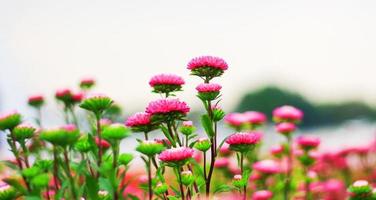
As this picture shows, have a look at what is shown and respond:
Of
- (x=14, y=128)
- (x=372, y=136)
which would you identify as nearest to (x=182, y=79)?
(x=14, y=128)

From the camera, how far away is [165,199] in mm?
2234

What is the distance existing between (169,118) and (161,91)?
18 centimetres

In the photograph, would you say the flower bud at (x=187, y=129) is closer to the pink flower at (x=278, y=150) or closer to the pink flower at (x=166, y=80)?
the pink flower at (x=166, y=80)

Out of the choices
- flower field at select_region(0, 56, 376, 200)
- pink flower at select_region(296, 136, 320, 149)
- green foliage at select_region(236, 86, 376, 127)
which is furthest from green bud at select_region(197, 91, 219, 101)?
green foliage at select_region(236, 86, 376, 127)

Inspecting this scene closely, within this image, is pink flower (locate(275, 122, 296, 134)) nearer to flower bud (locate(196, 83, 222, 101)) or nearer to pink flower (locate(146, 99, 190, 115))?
flower bud (locate(196, 83, 222, 101))

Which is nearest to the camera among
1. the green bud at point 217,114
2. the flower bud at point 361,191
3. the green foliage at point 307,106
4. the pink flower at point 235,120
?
the green bud at point 217,114

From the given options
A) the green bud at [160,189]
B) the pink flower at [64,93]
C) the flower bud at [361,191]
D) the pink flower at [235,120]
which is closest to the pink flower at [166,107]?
Answer: the green bud at [160,189]

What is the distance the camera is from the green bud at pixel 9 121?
2061 mm

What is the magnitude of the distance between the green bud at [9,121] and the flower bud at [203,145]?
629 millimetres

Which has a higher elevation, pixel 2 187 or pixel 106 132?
pixel 106 132

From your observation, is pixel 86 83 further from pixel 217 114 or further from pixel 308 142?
pixel 217 114

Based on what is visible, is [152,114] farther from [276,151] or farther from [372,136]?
[372,136]

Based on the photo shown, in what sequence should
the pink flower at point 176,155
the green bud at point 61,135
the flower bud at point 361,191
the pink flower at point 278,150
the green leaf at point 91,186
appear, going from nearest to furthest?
the green bud at point 61,135 < the green leaf at point 91,186 < the pink flower at point 176,155 < the flower bud at point 361,191 < the pink flower at point 278,150

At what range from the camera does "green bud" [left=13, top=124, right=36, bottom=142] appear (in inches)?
82.4
